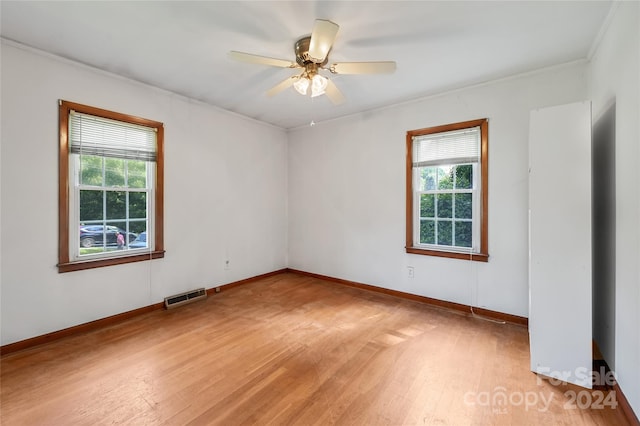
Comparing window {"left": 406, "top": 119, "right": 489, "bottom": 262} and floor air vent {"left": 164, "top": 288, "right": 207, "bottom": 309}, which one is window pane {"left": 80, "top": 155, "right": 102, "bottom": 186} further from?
window {"left": 406, "top": 119, "right": 489, "bottom": 262}

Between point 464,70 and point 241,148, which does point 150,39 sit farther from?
point 464,70

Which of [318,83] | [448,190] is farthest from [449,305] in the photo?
[318,83]

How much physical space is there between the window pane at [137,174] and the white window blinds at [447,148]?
11.4 feet

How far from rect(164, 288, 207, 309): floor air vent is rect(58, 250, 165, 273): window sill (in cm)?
56

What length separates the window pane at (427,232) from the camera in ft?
12.0

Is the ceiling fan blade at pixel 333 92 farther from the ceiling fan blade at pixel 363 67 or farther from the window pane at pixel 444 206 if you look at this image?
the window pane at pixel 444 206

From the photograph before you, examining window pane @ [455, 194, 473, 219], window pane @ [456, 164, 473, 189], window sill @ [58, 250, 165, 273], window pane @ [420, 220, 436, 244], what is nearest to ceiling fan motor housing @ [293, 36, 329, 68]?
window pane @ [456, 164, 473, 189]

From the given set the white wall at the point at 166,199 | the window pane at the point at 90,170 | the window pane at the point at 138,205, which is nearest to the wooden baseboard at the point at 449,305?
the white wall at the point at 166,199

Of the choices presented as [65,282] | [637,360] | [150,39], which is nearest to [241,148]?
[150,39]

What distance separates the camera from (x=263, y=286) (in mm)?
4375

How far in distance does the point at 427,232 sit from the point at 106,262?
3.86 metres

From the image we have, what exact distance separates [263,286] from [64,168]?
2823 millimetres

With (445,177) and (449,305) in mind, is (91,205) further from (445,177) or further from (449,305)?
(449,305)

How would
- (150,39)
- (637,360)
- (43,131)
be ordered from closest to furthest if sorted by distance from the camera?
(637,360) < (150,39) < (43,131)
